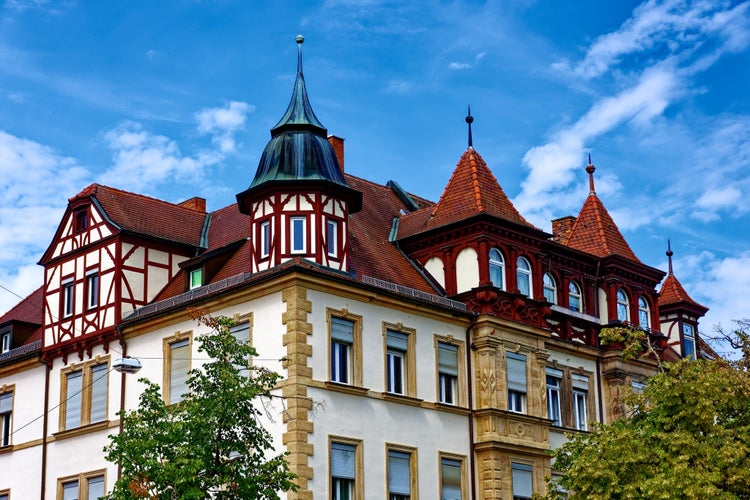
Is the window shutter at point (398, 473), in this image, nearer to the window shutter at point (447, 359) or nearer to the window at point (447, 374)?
the window at point (447, 374)

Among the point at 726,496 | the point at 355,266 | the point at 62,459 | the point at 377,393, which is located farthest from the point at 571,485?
the point at 62,459

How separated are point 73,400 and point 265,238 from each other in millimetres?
8682

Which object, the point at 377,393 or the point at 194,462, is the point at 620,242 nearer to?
the point at 377,393

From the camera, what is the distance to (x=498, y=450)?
129ft

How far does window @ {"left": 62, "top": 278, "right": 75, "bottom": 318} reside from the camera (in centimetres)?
4306

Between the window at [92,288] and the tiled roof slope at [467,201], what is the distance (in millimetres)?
9638

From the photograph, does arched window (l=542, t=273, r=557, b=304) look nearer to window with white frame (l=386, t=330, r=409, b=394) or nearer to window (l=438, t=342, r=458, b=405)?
window (l=438, t=342, r=458, b=405)

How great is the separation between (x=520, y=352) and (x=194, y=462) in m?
15.4

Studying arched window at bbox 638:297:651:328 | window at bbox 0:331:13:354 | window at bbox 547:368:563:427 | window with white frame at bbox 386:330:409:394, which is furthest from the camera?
arched window at bbox 638:297:651:328

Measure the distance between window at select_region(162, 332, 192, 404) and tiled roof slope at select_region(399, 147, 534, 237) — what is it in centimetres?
831

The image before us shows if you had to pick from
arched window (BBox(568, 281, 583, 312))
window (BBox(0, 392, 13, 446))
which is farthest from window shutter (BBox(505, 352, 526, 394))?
window (BBox(0, 392, 13, 446))

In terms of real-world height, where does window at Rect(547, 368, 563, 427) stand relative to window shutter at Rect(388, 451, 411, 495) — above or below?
above

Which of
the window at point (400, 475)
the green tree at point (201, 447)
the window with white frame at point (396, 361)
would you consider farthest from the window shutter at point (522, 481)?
the green tree at point (201, 447)

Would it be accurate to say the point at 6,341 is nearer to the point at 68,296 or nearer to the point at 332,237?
the point at 68,296
